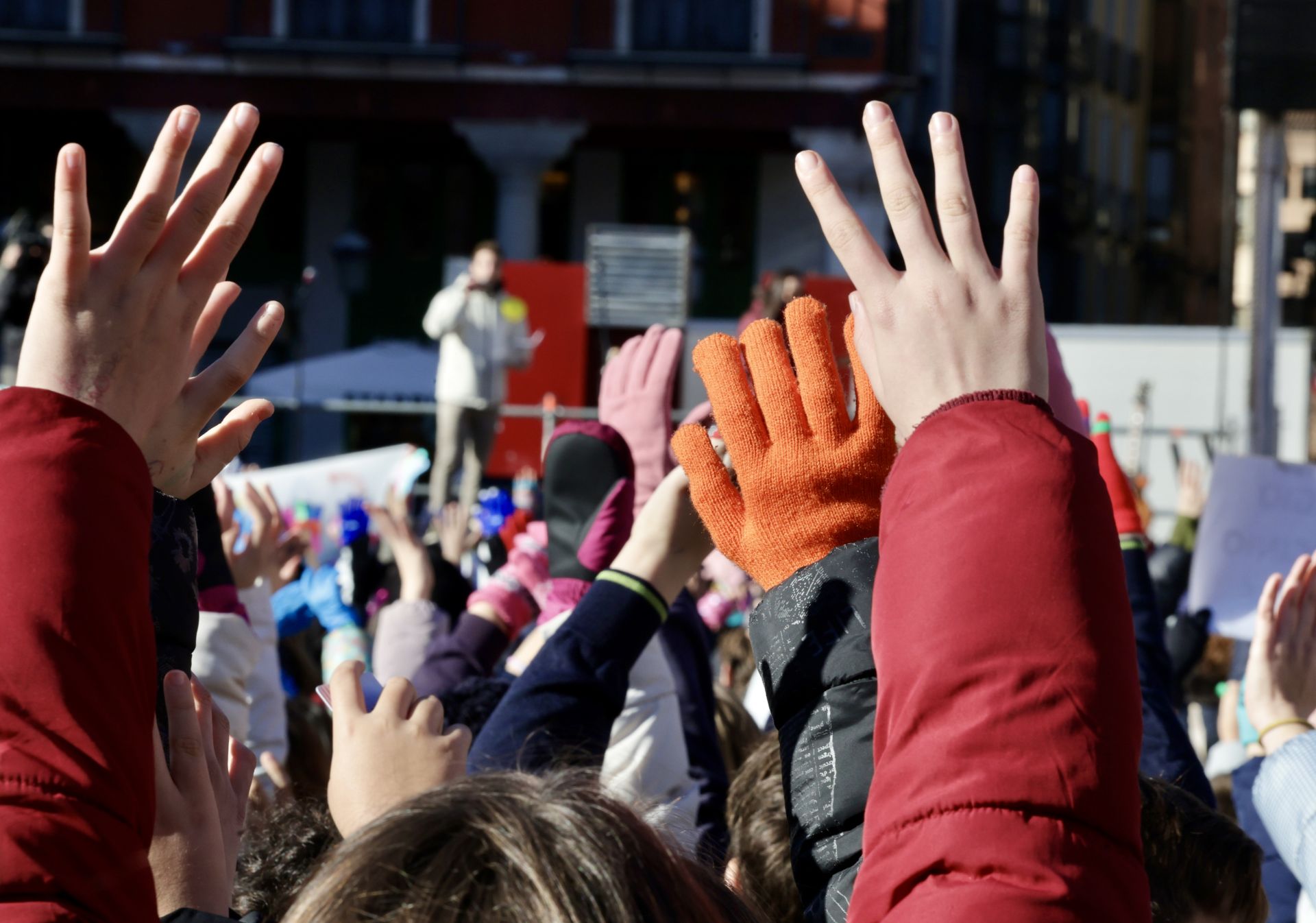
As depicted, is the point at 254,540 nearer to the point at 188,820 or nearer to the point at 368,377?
the point at 188,820

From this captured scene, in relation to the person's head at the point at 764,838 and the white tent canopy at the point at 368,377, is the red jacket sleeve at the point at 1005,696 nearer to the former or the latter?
the person's head at the point at 764,838

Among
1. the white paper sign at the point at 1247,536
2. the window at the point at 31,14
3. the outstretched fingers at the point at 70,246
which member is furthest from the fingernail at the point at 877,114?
the window at the point at 31,14

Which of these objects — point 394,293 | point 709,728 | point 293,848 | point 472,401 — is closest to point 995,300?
point 293,848

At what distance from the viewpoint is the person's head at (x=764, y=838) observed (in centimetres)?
188

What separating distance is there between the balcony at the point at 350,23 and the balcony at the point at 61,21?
152 cm

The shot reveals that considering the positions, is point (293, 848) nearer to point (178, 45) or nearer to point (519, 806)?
point (519, 806)

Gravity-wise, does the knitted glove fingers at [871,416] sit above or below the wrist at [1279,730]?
above

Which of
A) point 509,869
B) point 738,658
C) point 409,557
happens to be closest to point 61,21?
point 738,658

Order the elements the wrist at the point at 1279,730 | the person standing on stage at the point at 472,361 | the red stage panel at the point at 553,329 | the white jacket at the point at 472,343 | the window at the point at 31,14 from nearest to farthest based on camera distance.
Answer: the wrist at the point at 1279,730
the person standing on stage at the point at 472,361
the white jacket at the point at 472,343
the red stage panel at the point at 553,329
the window at the point at 31,14

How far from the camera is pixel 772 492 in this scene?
1.50 metres

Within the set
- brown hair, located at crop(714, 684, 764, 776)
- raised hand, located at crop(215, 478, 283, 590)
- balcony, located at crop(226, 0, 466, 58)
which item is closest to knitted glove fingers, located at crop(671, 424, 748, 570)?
brown hair, located at crop(714, 684, 764, 776)

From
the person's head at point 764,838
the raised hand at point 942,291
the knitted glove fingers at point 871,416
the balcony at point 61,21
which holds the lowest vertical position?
the person's head at point 764,838

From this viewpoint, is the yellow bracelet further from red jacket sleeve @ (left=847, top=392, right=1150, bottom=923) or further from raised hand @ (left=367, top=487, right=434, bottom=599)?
raised hand @ (left=367, top=487, right=434, bottom=599)

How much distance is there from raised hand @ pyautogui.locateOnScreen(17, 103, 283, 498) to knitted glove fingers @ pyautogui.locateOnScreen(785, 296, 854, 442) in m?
0.48
